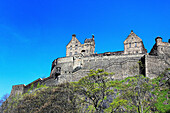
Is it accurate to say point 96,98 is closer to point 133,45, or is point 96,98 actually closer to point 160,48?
point 160,48

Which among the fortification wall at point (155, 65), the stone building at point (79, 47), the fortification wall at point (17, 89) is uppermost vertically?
the stone building at point (79, 47)

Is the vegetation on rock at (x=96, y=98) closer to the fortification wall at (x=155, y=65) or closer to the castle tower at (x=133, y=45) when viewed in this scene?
the fortification wall at (x=155, y=65)

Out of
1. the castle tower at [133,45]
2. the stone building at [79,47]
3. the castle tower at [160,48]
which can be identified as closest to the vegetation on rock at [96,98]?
the castle tower at [160,48]

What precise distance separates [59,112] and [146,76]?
22489 millimetres

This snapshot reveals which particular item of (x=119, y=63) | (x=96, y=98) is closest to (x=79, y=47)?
(x=119, y=63)

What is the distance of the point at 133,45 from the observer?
217 ft

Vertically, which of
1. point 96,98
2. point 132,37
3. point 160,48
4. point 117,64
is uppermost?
point 132,37

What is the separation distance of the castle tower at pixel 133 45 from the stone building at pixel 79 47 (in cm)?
1245

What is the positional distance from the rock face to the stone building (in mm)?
321

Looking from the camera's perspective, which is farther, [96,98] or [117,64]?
[117,64]

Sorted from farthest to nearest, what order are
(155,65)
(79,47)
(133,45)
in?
(79,47)
(133,45)
(155,65)

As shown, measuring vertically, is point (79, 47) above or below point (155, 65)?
above

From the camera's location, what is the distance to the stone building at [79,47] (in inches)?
2931

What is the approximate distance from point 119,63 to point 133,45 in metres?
13.7
